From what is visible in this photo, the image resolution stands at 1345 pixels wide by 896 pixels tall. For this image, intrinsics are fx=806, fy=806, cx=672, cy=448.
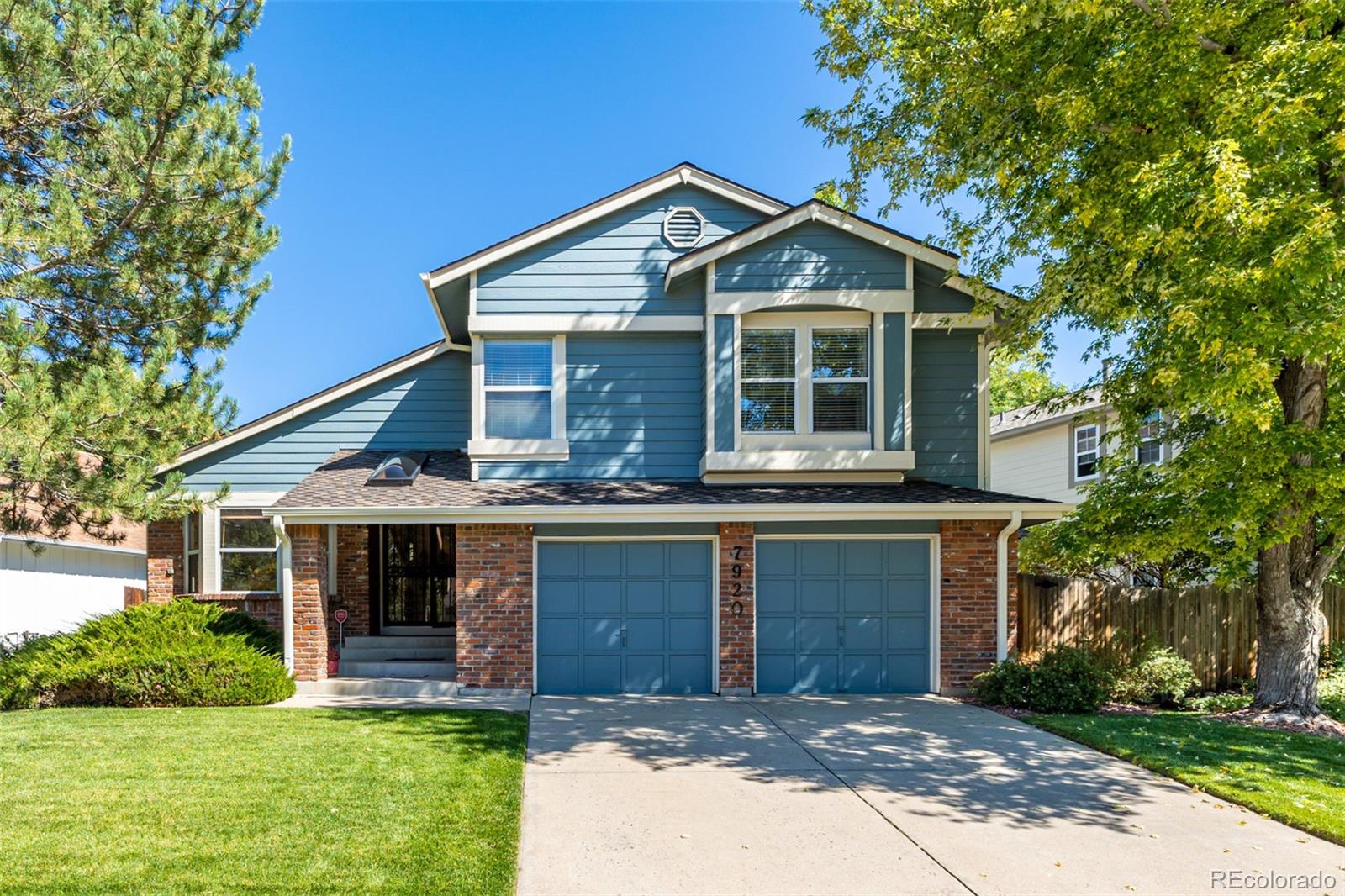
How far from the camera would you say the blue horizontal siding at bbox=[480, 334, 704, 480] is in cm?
1195

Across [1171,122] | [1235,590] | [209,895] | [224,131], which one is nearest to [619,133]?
[224,131]

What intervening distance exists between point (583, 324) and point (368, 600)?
19.1 ft

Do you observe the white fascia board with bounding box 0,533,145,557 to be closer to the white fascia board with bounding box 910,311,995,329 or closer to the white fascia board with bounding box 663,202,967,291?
the white fascia board with bounding box 663,202,967,291

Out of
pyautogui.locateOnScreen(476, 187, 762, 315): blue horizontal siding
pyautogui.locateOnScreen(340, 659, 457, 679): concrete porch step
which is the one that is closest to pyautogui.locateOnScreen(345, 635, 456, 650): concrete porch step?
pyautogui.locateOnScreen(340, 659, 457, 679): concrete porch step

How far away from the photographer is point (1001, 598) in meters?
11.1

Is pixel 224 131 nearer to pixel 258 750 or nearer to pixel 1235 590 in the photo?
pixel 258 750

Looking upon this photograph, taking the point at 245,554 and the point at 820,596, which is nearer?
the point at 820,596

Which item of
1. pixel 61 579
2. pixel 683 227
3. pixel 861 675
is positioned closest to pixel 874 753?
pixel 861 675

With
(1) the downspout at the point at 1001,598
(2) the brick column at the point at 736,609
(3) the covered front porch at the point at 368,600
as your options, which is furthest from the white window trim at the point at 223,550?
(1) the downspout at the point at 1001,598

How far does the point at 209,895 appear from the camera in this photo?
4.48m

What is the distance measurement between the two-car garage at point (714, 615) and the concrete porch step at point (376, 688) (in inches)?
53.3

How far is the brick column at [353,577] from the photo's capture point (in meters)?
13.1

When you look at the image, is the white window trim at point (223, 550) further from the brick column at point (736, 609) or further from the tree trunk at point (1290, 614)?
the tree trunk at point (1290, 614)

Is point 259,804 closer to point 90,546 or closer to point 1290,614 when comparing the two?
point 1290,614
